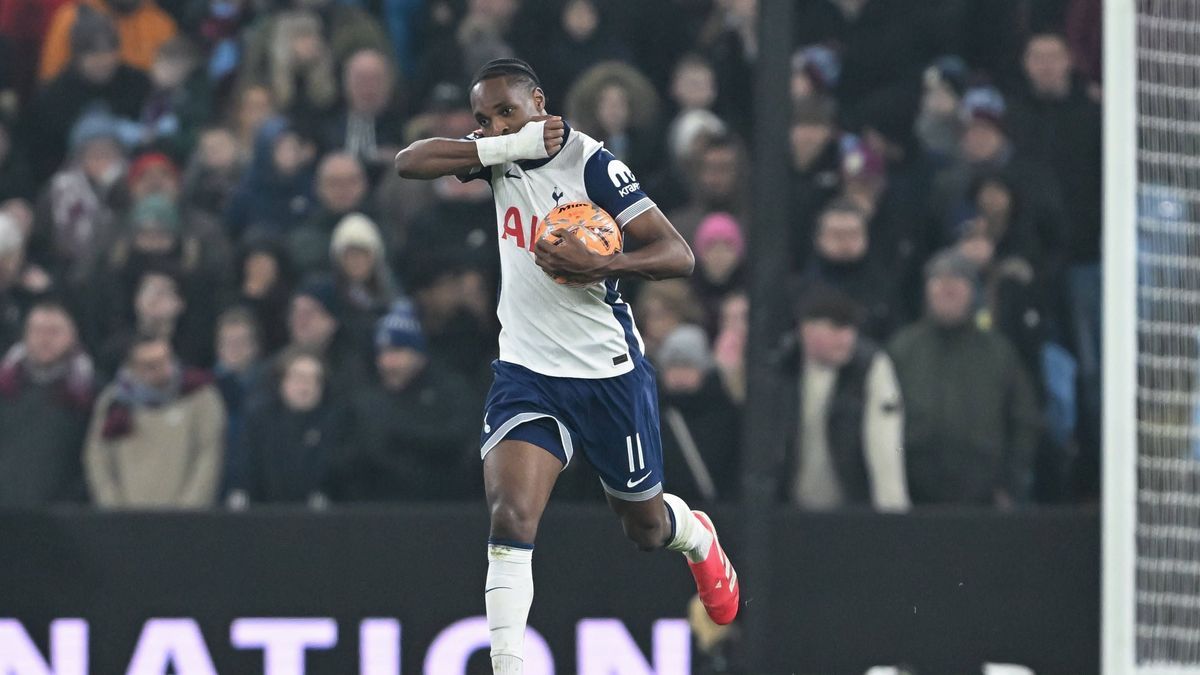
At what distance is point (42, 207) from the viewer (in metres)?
9.38

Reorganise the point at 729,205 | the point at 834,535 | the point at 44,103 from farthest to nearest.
Result: 1. the point at 44,103
2. the point at 729,205
3. the point at 834,535

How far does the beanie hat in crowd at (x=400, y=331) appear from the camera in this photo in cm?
867

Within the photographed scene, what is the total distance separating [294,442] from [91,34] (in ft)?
8.51

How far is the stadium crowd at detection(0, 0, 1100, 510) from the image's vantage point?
28.2 ft

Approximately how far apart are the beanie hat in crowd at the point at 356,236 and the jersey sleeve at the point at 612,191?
3384 mm

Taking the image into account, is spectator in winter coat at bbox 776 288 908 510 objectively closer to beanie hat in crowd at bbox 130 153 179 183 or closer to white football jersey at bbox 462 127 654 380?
white football jersey at bbox 462 127 654 380

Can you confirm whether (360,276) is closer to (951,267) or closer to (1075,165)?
→ (951,267)

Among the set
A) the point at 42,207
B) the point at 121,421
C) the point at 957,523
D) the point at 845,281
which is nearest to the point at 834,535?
the point at 957,523

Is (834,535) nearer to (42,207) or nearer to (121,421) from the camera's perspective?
(121,421)

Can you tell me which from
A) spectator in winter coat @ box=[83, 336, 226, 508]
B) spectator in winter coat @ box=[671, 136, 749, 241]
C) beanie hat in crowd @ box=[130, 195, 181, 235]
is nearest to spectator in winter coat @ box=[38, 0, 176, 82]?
beanie hat in crowd @ box=[130, 195, 181, 235]

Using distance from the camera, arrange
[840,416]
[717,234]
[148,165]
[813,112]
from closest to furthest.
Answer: [840,416] < [717,234] < [813,112] < [148,165]

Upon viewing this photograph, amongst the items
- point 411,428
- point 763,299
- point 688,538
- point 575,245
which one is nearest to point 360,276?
point 411,428

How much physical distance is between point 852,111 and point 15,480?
4180 mm

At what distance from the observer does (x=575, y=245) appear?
539 centimetres
